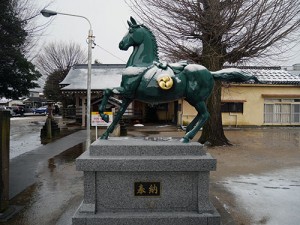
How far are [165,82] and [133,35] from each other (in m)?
0.98

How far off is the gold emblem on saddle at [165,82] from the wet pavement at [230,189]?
2296 millimetres

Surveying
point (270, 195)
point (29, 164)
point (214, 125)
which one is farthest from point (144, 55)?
point (214, 125)

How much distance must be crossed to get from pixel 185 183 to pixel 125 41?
2.39 meters

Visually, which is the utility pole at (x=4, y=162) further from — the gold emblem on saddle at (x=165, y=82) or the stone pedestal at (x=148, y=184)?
the gold emblem on saddle at (x=165, y=82)

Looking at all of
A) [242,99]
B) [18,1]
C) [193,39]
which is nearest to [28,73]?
[18,1]

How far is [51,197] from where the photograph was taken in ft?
18.7

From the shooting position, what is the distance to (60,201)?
5.45 meters

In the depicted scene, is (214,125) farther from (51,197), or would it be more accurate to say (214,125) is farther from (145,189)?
(145,189)

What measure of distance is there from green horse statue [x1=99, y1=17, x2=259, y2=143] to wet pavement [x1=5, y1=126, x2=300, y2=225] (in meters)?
1.85

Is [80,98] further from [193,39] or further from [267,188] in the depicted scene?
[267,188]

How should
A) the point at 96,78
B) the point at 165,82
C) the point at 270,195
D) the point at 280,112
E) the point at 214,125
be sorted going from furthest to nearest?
the point at 96,78 → the point at 280,112 → the point at 214,125 → the point at 270,195 → the point at 165,82

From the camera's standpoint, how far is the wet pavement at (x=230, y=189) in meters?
4.68

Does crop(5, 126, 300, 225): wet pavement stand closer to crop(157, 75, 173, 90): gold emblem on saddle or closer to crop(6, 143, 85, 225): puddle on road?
crop(6, 143, 85, 225): puddle on road

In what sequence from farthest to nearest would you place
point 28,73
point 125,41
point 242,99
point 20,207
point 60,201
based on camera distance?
point 242,99, point 28,73, point 60,201, point 20,207, point 125,41
